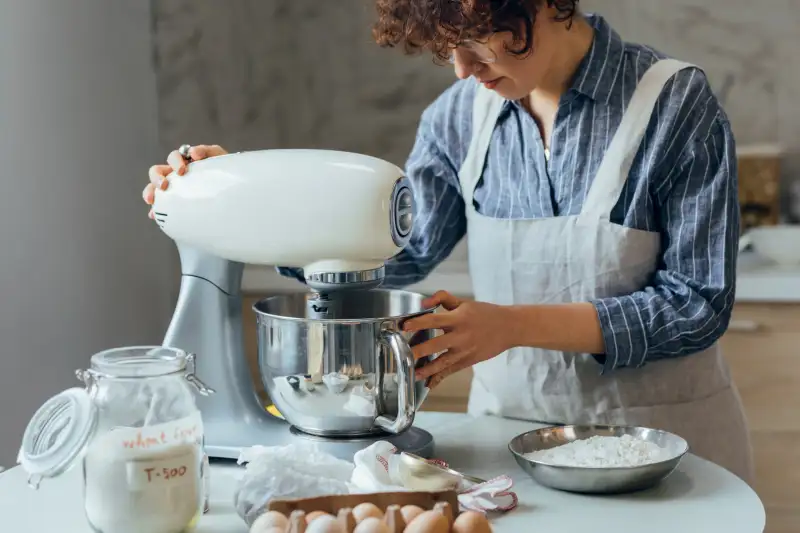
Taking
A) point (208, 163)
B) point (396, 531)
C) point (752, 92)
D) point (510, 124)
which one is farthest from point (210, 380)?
point (752, 92)

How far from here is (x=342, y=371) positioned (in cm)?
112

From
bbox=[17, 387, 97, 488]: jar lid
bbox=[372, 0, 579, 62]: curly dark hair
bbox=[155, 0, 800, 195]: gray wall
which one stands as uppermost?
bbox=[155, 0, 800, 195]: gray wall

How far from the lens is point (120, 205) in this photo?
2188 mm

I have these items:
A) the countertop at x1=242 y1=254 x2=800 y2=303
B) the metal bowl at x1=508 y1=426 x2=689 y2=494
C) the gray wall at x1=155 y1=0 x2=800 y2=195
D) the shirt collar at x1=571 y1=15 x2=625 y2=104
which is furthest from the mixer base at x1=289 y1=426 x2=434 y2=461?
the gray wall at x1=155 y1=0 x2=800 y2=195

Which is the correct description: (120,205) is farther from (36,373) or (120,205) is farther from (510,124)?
(510,124)

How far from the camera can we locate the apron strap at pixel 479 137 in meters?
1.62

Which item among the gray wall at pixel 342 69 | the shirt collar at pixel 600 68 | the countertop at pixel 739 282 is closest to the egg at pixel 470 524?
the shirt collar at pixel 600 68

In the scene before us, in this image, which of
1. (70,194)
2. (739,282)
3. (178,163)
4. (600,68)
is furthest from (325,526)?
(739,282)

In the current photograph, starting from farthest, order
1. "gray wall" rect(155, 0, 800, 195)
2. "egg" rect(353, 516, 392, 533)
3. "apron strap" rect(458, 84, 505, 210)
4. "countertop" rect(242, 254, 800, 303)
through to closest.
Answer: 1. "gray wall" rect(155, 0, 800, 195)
2. "countertop" rect(242, 254, 800, 303)
3. "apron strap" rect(458, 84, 505, 210)
4. "egg" rect(353, 516, 392, 533)

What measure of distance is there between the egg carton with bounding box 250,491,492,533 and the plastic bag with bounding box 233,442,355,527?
103 millimetres

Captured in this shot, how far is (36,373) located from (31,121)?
46cm

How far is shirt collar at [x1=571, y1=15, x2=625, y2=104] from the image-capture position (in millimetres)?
1488

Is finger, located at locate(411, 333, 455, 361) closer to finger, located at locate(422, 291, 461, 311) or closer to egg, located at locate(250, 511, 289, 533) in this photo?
finger, located at locate(422, 291, 461, 311)

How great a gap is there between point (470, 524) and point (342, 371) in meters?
0.32
